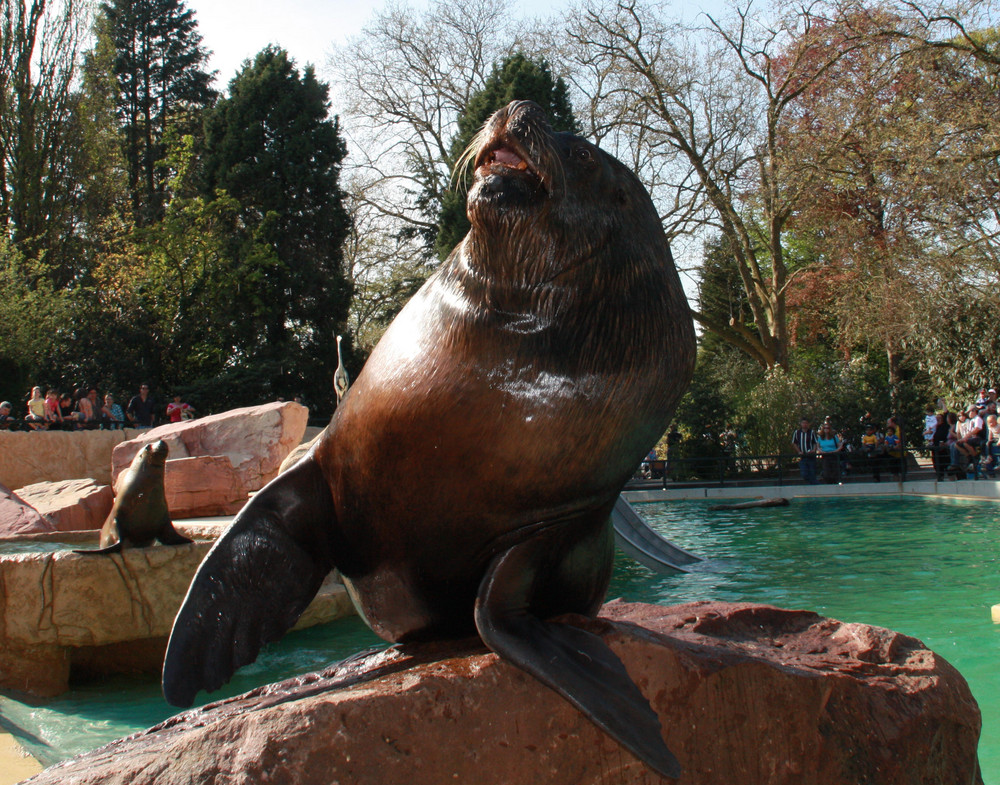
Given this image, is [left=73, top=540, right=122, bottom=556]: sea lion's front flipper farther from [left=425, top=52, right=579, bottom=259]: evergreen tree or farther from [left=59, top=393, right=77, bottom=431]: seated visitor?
[left=425, top=52, right=579, bottom=259]: evergreen tree

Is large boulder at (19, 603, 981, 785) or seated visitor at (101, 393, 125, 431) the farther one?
seated visitor at (101, 393, 125, 431)

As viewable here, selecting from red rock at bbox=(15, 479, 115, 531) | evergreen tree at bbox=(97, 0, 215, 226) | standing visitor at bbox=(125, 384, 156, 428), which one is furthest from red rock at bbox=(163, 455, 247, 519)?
evergreen tree at bbox=(97, 0, 215, 226)

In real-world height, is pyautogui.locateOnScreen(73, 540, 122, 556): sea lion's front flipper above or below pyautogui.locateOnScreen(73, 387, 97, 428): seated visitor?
below

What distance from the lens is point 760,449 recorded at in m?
19.6

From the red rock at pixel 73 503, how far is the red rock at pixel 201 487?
746 millimetres

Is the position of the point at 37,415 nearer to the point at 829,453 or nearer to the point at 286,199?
the point at 286,199

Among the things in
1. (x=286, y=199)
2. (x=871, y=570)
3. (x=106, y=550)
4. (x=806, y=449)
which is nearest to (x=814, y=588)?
(x=871, y=570)

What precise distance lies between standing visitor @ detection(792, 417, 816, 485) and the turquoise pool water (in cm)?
287

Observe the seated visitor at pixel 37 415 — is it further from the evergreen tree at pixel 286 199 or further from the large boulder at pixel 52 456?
the evergreen tree at pixel 286 199

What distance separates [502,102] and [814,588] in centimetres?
1810

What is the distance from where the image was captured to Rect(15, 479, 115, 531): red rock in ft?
31.8

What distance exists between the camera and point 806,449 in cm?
1797

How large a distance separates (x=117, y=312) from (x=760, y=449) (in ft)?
Result: 54.3

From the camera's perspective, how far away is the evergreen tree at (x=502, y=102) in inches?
898
